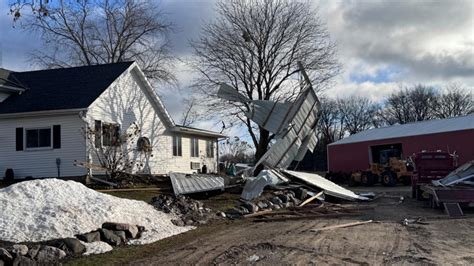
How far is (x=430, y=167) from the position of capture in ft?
77.9

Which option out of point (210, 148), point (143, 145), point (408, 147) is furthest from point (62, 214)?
point (408, 147)

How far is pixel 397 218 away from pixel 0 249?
11.5 meters

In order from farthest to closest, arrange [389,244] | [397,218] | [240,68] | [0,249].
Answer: [240,68], [397,218], [389,244], [0,249]

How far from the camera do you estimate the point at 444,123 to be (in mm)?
41875

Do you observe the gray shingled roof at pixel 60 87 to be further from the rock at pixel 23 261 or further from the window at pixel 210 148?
the rock at pixel 23 261

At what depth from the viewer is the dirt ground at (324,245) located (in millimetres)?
9047

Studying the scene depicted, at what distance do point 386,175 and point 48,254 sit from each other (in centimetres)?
3155

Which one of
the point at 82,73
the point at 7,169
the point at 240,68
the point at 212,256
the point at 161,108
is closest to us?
the point at 212,256

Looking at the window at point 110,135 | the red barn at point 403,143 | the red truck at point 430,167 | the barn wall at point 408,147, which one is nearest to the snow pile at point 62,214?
the window at point 110,135

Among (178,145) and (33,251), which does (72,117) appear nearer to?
(178,145)

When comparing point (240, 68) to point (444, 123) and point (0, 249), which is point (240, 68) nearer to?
point (444, 123)

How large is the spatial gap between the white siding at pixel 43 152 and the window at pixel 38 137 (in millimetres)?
266

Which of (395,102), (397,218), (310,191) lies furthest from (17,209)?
(395,102)

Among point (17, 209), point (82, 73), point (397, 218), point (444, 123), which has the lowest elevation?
point (397, 218)
